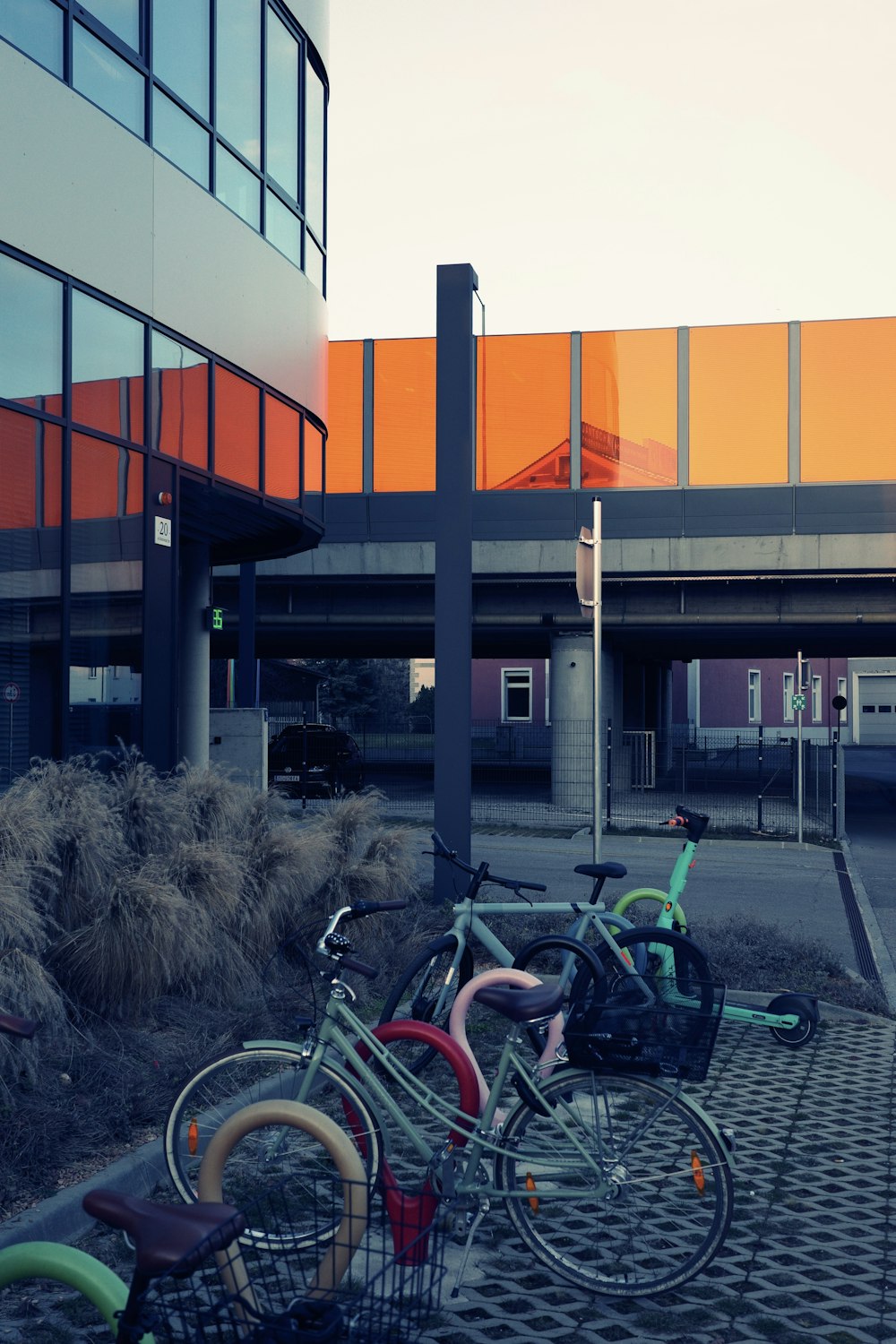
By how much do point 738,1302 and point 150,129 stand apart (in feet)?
35.7

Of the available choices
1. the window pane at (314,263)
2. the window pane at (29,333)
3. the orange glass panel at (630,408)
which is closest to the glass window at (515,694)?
the orange glass panel at (630,408)

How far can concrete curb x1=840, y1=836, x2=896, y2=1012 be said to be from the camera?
30.1ft

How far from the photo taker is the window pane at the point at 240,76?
13.1 metres

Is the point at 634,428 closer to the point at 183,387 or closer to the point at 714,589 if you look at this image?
the point at 714,589

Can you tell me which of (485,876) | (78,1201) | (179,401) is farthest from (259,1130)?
(179,401)

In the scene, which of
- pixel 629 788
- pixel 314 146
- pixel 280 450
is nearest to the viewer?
pixel 280 450

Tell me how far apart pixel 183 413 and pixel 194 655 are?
5372mm

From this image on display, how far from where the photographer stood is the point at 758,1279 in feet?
13.8

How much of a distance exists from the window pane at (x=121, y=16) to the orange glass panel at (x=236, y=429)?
3.20 m

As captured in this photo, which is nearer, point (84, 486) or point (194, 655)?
point (84, 486)

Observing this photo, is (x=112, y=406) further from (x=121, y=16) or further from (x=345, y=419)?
(x=345, y=419)

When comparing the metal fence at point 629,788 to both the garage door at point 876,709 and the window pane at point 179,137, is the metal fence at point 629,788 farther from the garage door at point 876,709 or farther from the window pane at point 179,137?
the garage door at point 876,709

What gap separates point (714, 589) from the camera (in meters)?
27.6

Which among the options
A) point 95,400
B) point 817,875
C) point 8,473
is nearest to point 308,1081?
point 8,473
